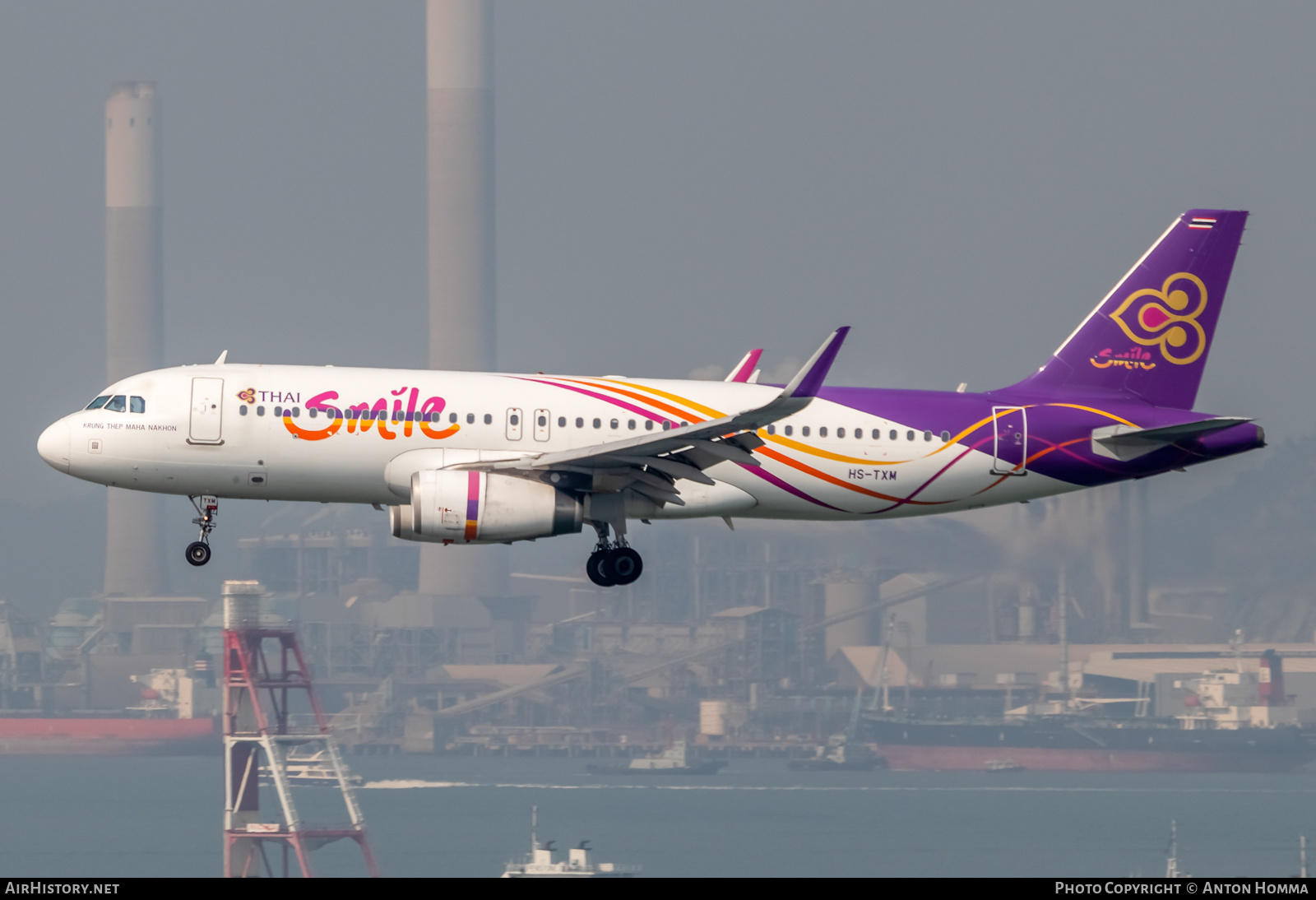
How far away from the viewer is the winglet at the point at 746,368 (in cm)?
4112

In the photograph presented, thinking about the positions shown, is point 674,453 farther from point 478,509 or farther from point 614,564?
point 478,509

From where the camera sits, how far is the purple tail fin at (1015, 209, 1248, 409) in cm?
4169

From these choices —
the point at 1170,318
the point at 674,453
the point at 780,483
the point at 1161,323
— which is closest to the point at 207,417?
the point at 674,453

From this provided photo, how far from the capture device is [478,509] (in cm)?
3619

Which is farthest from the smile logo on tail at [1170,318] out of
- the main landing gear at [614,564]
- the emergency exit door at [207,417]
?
the emergency exit door at [207,417]

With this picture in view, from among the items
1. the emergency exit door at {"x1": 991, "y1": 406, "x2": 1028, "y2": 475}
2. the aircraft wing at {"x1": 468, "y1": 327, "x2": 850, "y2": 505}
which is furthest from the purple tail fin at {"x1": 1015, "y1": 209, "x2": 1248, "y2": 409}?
the aircraft wing at {"x1": 468, "y1": 327, "x2": 850, "y2": 505}

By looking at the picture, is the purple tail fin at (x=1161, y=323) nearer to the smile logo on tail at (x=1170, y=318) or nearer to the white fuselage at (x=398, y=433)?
the smile logo on tail at (x=1170, y=318)

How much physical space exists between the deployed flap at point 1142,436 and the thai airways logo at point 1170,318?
2886 millimetres

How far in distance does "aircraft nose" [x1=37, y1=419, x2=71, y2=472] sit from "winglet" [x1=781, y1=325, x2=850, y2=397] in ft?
49.5

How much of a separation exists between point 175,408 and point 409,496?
5.11 m

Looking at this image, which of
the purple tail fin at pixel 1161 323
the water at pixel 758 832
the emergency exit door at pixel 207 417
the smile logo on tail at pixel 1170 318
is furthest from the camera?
the water at pixel 758 832

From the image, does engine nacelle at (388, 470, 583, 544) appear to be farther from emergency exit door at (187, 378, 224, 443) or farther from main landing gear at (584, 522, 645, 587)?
emergency exit door at (187, 378, 224, 443)

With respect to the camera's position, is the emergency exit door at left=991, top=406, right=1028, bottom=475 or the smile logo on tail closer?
the emergency exit door at left=991, top=406, right=1028, bottom=475
